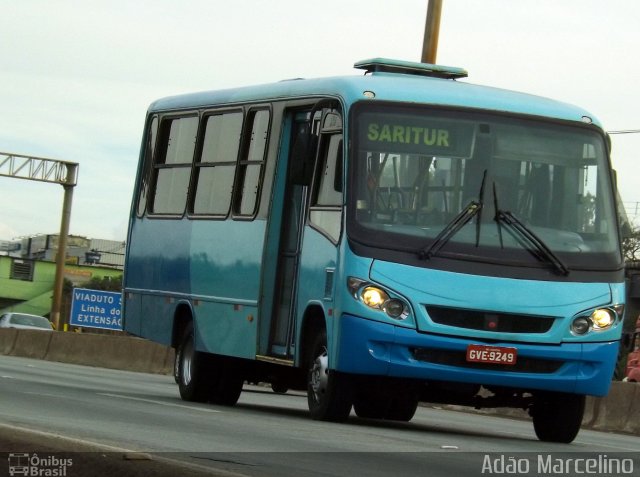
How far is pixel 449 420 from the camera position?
1978 cm

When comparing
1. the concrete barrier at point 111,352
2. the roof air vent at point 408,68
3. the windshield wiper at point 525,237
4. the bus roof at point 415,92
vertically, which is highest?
the roof air vent at point 408,68

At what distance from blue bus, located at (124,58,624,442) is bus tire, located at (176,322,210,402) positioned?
48.1 inches

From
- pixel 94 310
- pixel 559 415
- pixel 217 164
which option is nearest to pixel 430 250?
pixel 559 415

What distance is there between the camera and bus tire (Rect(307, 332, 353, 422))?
48.2ft

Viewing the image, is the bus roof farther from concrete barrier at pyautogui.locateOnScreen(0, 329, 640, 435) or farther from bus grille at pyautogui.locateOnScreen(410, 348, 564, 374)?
concrete barrier at pyautogui.locateOnScreen(0, 329, 640, 435)

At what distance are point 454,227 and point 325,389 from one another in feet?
5.88

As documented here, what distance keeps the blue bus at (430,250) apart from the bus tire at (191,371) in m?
1.22

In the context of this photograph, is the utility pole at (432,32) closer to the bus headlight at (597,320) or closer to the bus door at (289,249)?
the bus door at (289,249)

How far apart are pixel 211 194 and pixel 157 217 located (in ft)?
5.54

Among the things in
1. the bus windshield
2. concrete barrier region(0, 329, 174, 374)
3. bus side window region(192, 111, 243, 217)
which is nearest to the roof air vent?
bus side window region(192, 111, 243, 217)

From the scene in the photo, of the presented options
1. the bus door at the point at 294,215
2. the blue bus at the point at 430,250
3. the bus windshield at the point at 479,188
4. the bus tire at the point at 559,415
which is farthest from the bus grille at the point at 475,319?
the bus door at the point at 294,215

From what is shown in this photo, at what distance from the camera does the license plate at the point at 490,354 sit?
14.2 m

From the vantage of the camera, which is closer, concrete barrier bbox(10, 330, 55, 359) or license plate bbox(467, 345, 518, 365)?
license plate bbox(467, 345, 518, 365)

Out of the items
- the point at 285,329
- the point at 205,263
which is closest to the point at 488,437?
the point at 285,329
